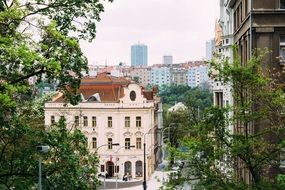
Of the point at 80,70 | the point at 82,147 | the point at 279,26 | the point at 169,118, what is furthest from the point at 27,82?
the point at 169,118

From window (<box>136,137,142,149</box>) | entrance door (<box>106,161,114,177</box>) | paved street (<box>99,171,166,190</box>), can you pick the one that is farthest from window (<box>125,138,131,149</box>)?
paved street (<box>99,171,166,190</box>)

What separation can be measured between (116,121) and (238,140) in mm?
48446

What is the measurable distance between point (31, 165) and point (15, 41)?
441cm

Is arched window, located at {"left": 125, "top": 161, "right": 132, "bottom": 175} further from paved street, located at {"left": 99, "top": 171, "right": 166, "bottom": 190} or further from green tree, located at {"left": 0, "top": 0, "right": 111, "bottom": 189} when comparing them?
green tree, located at {"left": 0, "top": 0, "right": 111, "bottom": 189}

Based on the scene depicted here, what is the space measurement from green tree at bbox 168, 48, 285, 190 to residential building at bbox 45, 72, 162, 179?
46.4 m

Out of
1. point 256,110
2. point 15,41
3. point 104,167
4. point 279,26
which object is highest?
point 279,26

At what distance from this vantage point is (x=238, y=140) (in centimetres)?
2008

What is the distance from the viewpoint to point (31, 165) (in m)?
Answer: 20.3

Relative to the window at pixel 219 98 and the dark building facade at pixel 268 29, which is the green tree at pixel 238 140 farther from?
the window at pixel 219 98

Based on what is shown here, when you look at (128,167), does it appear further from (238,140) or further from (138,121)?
(238,140)

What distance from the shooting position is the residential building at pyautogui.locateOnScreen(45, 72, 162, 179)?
6750 cm

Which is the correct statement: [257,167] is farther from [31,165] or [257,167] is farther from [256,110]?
[31,165]

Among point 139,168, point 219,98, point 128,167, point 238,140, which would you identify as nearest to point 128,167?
point 128,167

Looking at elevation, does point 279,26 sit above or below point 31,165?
above
